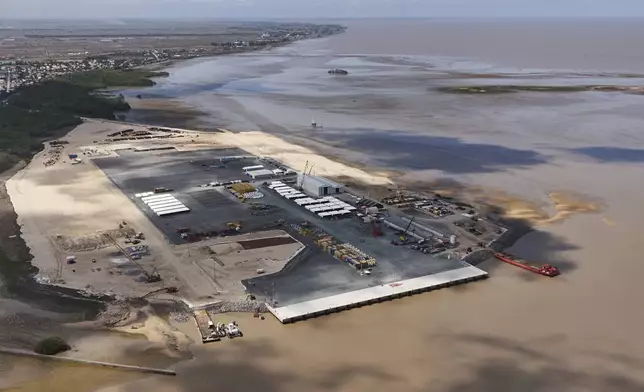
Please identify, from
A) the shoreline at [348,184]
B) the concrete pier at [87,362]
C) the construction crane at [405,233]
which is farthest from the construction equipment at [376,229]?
the concrete pier at [87,362]

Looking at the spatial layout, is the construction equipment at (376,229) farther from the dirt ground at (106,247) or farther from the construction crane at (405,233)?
the dirt ground at (106,247)

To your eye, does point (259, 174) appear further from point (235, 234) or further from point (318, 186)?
point (235, 234)

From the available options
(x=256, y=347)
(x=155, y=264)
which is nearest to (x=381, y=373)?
(x=256, y=347)

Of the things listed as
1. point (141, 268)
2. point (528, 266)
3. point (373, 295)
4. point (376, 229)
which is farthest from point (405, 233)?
point (141, 268)

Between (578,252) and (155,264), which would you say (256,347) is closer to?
(155,264)

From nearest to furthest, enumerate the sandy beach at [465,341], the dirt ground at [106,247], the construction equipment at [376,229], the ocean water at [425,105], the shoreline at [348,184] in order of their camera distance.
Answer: the sandy beach at [465,341], the dirt ground at [106,247], the shoreline at [348,184], the construction equipment at [376,229], the ocean water at [425,105]

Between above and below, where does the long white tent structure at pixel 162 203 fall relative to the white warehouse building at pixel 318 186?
below

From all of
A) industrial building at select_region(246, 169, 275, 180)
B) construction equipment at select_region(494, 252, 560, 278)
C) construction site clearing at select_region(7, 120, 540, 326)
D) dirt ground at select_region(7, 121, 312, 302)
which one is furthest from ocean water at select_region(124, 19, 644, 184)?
dirt ground at select_region(7, 121, 312, 302)
